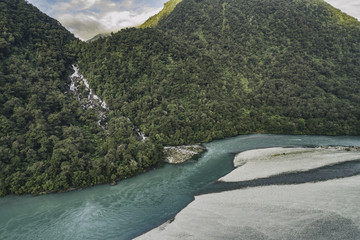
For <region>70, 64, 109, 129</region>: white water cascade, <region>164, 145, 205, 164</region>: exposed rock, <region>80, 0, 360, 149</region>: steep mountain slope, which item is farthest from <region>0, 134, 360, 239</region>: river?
<region>70, 64, 109, 129</region>: white water cascade

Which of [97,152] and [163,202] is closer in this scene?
[163,202]

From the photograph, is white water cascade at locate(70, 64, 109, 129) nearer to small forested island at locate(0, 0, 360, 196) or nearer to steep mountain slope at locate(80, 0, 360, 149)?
small forested island at locate(0, 0, 360, 196)

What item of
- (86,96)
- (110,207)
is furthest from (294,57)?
(110,207)

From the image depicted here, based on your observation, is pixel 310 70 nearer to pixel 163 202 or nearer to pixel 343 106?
pixel 343 106

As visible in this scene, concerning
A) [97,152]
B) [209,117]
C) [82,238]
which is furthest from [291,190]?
[209,117]

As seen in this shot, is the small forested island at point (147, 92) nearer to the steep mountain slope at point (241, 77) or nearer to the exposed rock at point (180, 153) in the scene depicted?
the steep mountain slope at point (241, 77)

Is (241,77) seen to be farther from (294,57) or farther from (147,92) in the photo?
(147,92)
